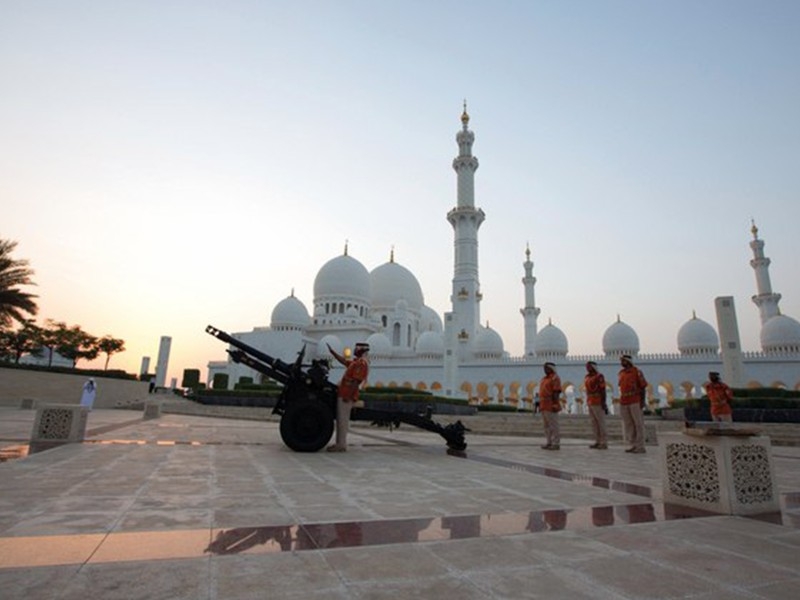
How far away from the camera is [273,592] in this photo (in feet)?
6.65

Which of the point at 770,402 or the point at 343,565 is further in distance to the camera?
the point at 770,402

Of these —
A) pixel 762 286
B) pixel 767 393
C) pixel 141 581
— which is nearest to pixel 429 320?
pixel 762 286

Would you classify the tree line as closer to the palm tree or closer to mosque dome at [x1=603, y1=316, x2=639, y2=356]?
the palm tree

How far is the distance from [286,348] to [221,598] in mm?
43661

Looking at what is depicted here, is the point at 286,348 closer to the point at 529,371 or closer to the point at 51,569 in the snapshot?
the point at 529,371

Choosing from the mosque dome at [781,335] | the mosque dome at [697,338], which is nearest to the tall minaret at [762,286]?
the mosque dome at [781,335]

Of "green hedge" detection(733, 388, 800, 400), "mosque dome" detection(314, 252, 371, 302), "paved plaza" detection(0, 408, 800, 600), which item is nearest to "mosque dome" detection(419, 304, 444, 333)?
"mosque dome" detection(314, 252, 371, 302)

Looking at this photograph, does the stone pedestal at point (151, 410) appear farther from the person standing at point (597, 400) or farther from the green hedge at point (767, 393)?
the green hedge at point (767, 393)

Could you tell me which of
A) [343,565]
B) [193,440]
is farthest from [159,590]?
[193,440]

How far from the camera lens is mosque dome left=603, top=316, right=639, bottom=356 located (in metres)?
38.8

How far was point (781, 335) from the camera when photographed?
112ft

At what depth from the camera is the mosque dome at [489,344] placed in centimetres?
4191

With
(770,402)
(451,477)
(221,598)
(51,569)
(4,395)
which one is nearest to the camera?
(221,598)

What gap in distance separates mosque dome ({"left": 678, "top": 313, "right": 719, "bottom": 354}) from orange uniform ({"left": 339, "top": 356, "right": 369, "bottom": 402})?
120 feet
